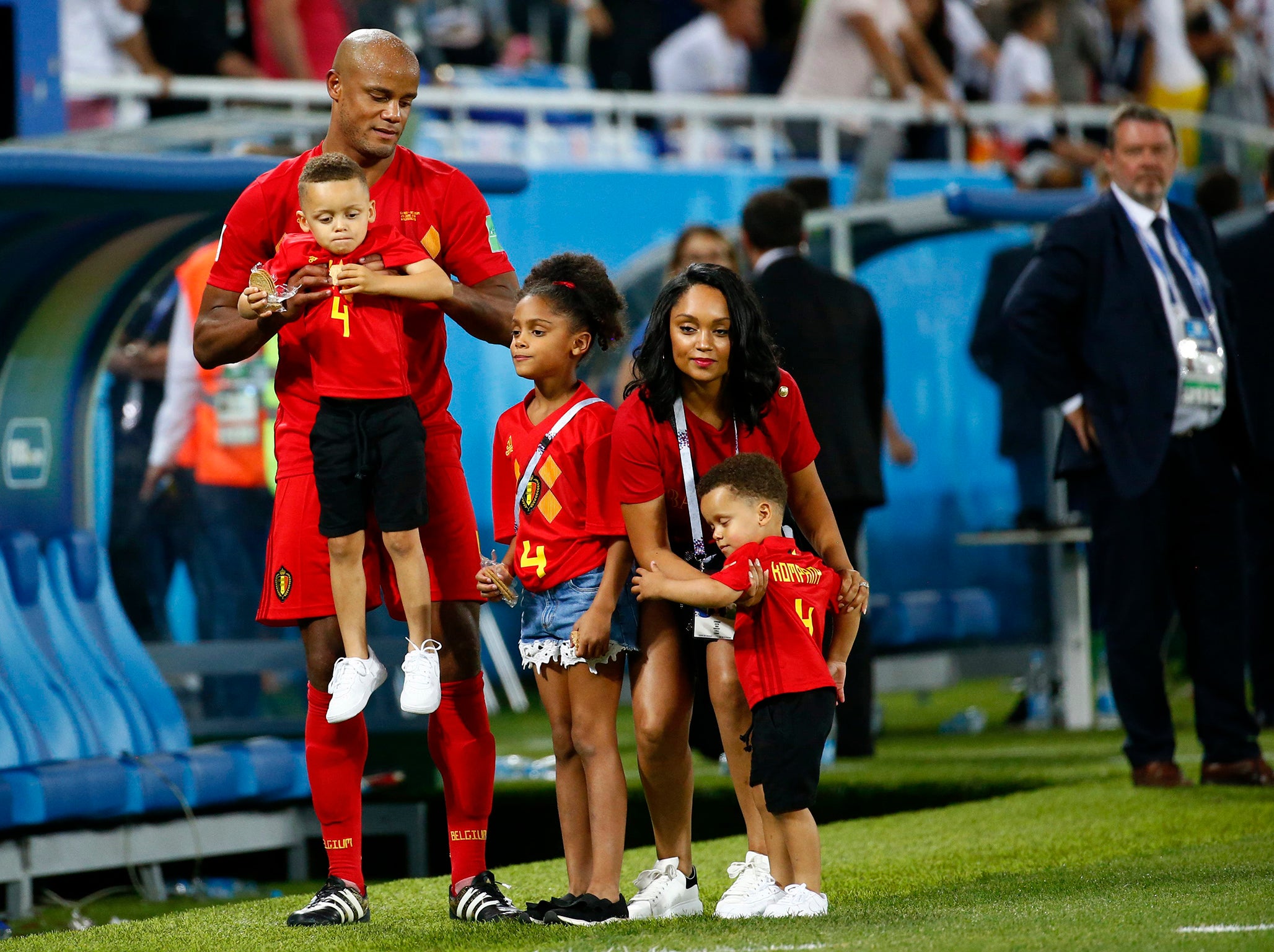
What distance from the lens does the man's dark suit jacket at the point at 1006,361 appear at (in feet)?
34.1

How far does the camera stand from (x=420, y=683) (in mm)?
4348

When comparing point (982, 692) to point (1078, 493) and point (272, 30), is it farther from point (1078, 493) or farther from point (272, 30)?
point (272, 30)

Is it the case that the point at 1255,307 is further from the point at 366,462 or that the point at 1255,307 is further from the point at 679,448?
the point at 366,462

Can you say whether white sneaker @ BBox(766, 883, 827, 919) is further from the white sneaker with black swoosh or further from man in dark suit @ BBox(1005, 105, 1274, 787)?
man in dark suit @ BBox(1005, 105, 1274, 787)

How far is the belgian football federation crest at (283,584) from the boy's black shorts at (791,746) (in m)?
1.14

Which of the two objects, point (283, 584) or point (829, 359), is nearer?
point (283, 584)

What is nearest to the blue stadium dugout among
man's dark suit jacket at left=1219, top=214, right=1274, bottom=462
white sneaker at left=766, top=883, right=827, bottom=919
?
white sneaker at left=766, top=883, right=827, bottom=919

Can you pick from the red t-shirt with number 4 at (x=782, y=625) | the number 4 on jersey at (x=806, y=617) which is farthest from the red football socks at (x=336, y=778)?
the number 4 on jersey at (x=806, y=617)

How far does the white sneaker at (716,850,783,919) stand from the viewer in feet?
14.2

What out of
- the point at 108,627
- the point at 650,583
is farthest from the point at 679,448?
the point at 108,627

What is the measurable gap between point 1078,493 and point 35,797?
3881 mm

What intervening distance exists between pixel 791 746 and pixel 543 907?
71 cm

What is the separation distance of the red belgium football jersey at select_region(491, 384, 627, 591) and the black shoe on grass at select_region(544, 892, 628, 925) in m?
0.72

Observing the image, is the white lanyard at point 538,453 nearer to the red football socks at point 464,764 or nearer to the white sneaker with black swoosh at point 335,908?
the red football socks at point 464,764
